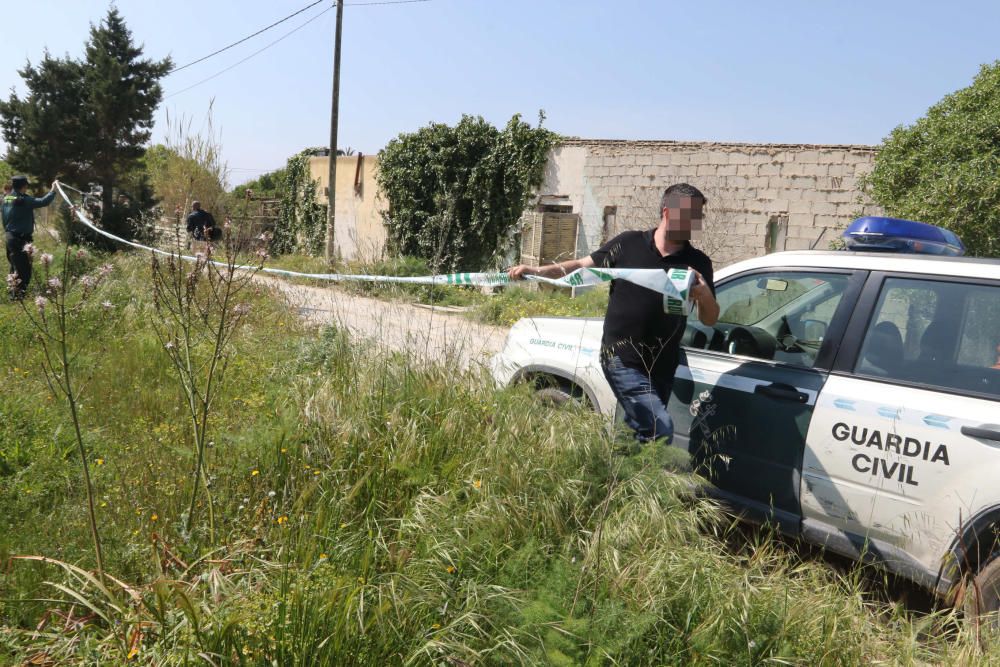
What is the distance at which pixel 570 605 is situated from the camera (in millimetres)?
2377

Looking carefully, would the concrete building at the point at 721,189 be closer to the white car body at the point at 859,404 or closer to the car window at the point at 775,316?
the car window at the point at 775,316

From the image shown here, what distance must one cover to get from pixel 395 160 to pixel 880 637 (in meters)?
16.8

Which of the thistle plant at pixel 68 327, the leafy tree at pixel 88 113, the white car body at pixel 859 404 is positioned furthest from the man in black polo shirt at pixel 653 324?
the leafy tree at pixel 88 113

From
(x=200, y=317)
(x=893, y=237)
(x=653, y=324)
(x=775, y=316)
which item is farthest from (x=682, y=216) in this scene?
(x=200, y=317)

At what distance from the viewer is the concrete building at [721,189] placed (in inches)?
443

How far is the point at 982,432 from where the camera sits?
8.68 feet

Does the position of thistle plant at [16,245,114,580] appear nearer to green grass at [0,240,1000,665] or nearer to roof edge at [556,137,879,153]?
green grass at [0,240,1000,665]

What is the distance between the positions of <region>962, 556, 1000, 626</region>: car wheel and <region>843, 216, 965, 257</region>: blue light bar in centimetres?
156

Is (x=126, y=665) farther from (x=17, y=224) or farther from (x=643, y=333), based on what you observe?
(x=17, y=224)

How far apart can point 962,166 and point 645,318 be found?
6.52 metres

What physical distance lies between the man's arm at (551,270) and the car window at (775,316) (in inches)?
26.9

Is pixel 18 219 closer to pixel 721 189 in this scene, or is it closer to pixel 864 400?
pixel 864 400

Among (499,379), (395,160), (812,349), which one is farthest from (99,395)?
(395,160)

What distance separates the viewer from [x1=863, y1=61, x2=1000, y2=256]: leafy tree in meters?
7.80
